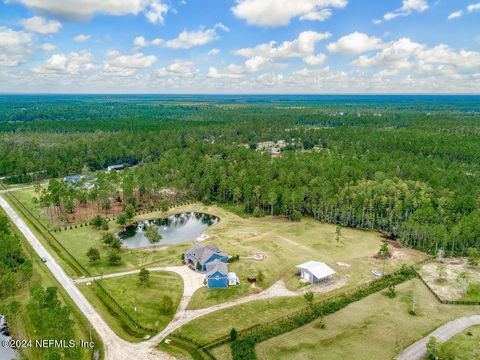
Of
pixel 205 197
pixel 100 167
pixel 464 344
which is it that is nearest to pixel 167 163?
pixel 205 197

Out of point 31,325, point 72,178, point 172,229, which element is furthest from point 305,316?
point 72,178

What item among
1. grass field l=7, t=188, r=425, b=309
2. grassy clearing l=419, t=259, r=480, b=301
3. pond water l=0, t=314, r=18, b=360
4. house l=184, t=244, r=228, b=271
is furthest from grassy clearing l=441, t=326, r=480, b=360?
pond water l=0, t=314, r=18, b=360

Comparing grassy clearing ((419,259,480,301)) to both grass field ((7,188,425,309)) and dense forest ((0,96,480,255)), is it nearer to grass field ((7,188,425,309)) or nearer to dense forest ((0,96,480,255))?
grass field ((7,188,425,309))

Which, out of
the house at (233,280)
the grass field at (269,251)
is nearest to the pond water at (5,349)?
the grass field at (269,251)

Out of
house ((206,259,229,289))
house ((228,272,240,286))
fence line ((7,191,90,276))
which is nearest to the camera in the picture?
house ((206,259,229,289))

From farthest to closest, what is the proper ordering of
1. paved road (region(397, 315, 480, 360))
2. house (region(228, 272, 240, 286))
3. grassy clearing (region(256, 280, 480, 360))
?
house (region(228, 272, 240, 286)) → grassy clearing (region(256, 280, 480, 360)) → paved road (region(397, 315, 480, 360))

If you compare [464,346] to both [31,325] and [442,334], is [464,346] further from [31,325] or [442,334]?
[31,325]

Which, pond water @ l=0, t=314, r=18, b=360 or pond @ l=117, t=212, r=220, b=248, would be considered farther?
pond @ l=117, t=212, r=220, b=248
